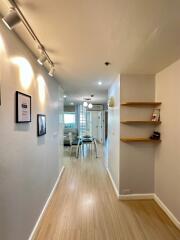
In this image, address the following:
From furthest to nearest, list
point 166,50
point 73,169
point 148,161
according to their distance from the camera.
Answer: point 73,169, point 148,161, point 166,50

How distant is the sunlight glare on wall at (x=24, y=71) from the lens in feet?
5.12

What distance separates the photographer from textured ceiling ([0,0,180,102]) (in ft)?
3.91

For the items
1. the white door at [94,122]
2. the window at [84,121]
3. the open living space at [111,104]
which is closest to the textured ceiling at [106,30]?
the open living space at [111,104]

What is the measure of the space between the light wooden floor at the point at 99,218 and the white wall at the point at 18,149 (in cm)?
36

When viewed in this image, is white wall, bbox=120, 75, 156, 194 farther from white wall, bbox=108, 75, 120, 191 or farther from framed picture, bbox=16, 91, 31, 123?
framed picture, bbox=16, 91, 31, 123

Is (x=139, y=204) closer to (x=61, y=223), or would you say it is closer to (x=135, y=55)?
(x=61, y=223)

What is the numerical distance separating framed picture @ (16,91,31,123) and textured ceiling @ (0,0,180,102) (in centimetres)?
61

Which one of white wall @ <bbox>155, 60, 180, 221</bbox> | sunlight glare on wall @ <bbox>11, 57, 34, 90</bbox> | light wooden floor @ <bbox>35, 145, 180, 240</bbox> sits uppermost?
sunlight glare on wall @ <bbox>11, 57, 34, 90</bbox>

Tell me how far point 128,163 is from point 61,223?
58.0 inches

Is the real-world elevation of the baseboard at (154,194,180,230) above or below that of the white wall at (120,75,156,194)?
below

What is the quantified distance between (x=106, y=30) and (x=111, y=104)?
210cm

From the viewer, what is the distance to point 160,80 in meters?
2.74

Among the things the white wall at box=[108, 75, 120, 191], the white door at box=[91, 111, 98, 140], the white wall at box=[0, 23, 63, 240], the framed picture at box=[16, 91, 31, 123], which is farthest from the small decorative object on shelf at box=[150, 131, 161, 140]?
the white door at box=[91, 111, 98, 140]

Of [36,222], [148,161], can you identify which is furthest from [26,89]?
[148,161]
